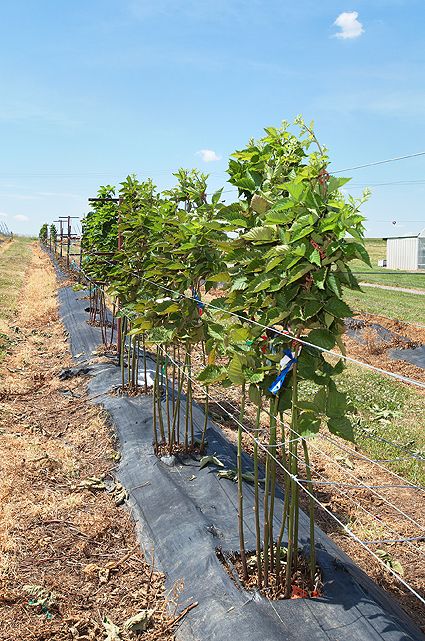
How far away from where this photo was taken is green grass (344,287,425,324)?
18.0 meters

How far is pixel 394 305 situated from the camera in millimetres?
21031

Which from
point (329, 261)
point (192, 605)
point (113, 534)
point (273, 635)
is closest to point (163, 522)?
point (113, 534)

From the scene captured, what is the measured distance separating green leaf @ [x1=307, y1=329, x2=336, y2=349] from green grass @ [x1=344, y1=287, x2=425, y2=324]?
561 inches

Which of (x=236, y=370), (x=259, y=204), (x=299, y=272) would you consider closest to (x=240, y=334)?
(x=236, y=370)

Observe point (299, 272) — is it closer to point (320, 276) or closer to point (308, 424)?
point (320, 276)

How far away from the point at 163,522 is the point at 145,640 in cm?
129

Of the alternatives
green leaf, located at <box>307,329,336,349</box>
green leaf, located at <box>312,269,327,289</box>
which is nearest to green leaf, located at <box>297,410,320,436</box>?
green leaf, located at <box>307,329,336,349</box>

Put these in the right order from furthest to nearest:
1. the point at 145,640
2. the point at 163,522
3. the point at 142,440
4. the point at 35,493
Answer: the point at 142,440 → the point at 35,493 → the point at 163,522 → the point at 145,640

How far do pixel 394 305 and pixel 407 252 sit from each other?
2499 cm

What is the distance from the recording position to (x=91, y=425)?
7.92 meters

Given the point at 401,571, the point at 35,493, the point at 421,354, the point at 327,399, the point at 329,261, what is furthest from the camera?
the point at 421,354

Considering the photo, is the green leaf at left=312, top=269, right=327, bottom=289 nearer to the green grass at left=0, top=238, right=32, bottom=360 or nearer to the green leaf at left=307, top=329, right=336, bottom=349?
the green leaf at left=307, top=329, right=336, bottom=349

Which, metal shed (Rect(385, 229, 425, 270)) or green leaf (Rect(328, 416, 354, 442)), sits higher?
metal shed (Rect(385, 229, 425, 270))

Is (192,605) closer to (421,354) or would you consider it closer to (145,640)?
(145,640)
